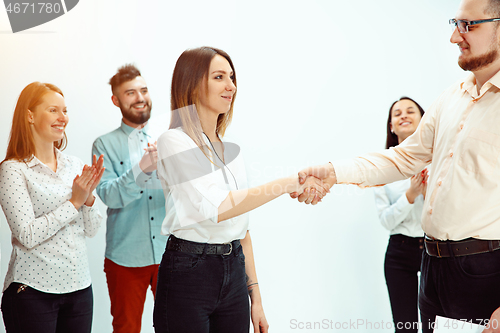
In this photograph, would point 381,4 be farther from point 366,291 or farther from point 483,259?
point 483,259

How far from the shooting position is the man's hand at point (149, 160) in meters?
2.07

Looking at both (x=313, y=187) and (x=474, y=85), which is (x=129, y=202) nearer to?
(x=313, y=187)

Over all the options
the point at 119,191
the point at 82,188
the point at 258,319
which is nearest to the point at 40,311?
the point at 82,188

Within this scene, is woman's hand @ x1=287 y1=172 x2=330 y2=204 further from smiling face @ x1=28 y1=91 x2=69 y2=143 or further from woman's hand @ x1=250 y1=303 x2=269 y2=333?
smiling face @ x1=28 y1=91 x2=69 y2=143

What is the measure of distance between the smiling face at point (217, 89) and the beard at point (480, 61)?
88cm

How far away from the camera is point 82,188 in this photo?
1925 millimetres

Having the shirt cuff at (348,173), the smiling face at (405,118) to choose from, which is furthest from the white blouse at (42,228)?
the smiling face at (405,118)

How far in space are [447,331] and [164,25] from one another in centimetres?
227

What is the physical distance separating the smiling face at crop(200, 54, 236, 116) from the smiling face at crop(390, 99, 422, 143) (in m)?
1.64

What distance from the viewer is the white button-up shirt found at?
1465 millimetres

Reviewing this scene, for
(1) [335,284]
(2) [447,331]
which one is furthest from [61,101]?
(1) [335,284]

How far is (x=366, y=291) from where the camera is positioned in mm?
3535

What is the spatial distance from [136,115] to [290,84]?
129 cm

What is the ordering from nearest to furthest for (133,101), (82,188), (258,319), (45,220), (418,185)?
(258,319), (45,220), (82,188), (133,101), (418,185)
